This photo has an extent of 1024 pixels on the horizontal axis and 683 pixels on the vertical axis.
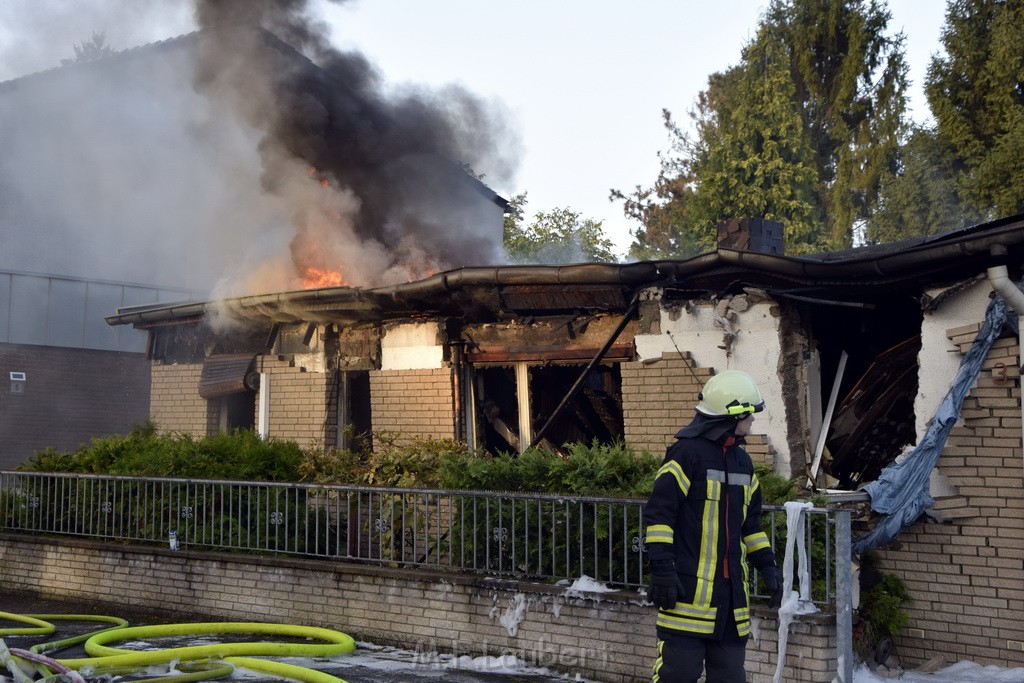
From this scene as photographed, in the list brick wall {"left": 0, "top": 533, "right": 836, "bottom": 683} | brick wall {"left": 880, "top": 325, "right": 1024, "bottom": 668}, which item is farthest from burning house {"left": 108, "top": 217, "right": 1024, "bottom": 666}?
brick wall {"left": 0, "top": 533, "right": 836, "bottom": 683}

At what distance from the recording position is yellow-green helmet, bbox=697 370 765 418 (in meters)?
5.38

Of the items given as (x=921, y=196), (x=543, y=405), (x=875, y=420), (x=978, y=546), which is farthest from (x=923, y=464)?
(x=921, y=196)

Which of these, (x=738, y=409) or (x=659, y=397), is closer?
(x=738, y=409)

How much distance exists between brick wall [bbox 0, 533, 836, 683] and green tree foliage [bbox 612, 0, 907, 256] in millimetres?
21529

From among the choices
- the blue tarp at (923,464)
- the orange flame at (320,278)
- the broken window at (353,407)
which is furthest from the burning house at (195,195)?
the blue tarp at (923,464)

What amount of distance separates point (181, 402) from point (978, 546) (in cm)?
1039

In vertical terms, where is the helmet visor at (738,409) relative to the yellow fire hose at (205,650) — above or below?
above

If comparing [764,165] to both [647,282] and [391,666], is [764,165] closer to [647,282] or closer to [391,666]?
[647,282]

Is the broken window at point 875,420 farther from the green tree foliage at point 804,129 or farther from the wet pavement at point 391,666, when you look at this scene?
the green tree foliage at point 804,129

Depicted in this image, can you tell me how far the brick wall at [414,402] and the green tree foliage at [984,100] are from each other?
56.5 feet

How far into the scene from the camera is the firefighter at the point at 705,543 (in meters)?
5.23

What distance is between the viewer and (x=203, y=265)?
23.3 meters

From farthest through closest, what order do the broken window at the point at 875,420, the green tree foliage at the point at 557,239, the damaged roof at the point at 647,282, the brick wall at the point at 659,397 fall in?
the green tree foliage at the point at 557,239
the brick wall at the point at 659,397
the broken window at the point at 875,420
the damaged roof at the point at 647,282

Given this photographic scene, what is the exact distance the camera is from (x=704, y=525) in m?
5.36
